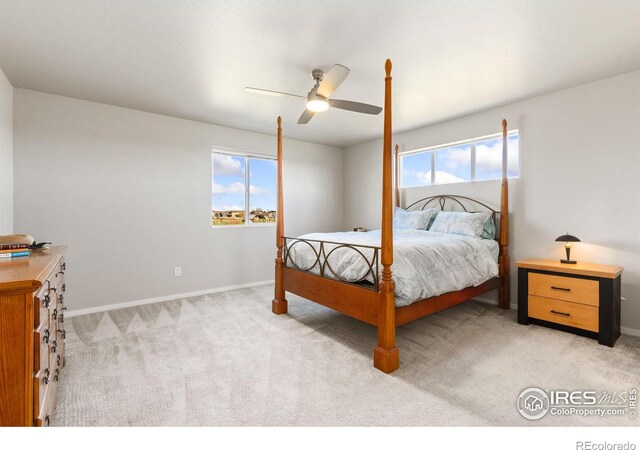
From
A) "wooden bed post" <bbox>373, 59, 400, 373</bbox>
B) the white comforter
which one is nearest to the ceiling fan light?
"wooden bed post" <bbox>373, 59, 400, 373</bbox>

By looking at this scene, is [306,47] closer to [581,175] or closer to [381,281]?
[381,281]

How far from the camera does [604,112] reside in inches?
119

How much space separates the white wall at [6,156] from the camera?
278 centimetres

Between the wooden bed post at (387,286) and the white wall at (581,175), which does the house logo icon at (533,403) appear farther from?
the white wall at (581,175)

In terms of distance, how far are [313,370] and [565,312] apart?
8.16 feet

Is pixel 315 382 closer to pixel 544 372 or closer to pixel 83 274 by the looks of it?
pixel 544 372

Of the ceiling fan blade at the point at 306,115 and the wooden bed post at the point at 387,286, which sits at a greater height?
the ceiling fan blade at the point at 306,115

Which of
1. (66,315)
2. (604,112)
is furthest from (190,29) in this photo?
(604,112)

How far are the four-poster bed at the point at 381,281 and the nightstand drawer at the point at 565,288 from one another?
1.43ft

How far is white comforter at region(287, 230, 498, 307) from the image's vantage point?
2.46 meters

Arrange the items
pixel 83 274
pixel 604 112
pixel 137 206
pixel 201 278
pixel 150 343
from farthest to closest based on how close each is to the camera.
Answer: pixel 201 278
pixel 137 206
pixel 83 274
pixel 604 112
pixel 150 343

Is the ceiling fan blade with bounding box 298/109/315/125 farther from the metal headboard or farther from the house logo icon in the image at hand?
the house logo icon

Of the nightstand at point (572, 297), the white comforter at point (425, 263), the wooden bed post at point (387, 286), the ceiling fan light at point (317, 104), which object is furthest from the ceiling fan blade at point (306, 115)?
the nightstand at point (572, 297)

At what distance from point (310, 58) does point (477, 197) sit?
112 inches
